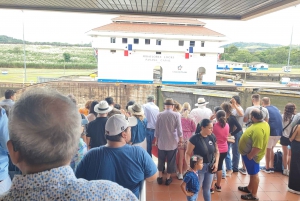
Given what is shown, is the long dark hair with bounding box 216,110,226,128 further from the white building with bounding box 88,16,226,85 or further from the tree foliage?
the tree foliage

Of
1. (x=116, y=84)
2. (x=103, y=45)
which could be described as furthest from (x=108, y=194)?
(x=103, y=45)

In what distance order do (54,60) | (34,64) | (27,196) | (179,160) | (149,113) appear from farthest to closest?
(54,60) → (34,64) → (149,113) → (179,160) → (27,196)

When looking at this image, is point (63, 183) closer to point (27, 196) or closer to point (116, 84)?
point (27, 196)

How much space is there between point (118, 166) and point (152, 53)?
1100 inches

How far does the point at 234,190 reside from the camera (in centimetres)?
410

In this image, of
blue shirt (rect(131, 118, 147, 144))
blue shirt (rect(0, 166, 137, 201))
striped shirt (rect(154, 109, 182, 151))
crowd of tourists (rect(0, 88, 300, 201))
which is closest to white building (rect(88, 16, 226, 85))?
crowd of tourists (rect(0, 88, 300, 201))

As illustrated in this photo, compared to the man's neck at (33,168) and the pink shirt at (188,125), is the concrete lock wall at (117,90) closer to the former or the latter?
the pink shirt at (188,125)

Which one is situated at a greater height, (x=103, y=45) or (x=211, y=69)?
(x=103, y=45)

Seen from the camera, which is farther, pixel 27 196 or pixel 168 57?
pixel 168 57

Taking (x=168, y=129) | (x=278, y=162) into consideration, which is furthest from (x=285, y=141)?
(x=168, y=129)

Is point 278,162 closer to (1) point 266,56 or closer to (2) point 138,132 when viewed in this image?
(2) point 138,132

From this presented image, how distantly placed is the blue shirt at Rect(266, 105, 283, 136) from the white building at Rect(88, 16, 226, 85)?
25.0m

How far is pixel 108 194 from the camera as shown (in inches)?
33.2

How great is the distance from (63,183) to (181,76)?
29228mm
